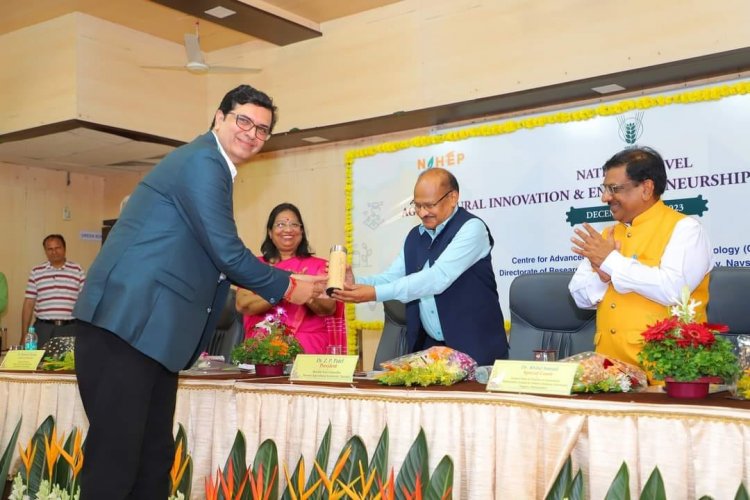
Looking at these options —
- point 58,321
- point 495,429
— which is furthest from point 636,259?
point 58,321

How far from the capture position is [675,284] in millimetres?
2115

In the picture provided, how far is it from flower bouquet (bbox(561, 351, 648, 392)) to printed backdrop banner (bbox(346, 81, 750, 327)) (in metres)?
2.60

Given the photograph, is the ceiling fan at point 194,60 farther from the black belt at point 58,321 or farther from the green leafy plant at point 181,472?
the green leafy plant at point 181,472

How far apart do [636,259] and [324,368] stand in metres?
0.98

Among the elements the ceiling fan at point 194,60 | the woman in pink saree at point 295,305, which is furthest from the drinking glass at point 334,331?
the ceiling fan at point 194,60

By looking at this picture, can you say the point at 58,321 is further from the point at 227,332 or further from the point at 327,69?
the point at 227,332

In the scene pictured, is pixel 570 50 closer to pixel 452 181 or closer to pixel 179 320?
pixel 452 181

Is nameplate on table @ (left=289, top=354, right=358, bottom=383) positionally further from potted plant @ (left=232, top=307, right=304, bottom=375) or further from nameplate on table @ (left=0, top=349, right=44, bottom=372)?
nameplate on table @ (left=0, top=349, right=44, bottom=372)

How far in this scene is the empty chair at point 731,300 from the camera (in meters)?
2.31

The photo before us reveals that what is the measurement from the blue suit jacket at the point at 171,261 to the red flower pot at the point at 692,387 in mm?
1050

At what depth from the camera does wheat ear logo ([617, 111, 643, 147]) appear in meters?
4.50

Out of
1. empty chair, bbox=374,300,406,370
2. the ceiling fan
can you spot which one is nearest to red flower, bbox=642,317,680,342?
empty chair, bbox=374,300,406,370

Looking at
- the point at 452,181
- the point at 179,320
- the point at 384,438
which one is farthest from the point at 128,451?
the point at 452,181

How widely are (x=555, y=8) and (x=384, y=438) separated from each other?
358cm
